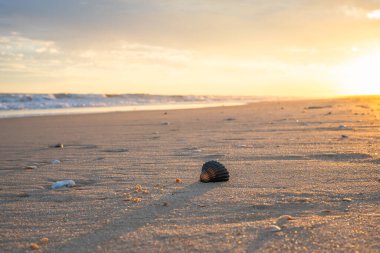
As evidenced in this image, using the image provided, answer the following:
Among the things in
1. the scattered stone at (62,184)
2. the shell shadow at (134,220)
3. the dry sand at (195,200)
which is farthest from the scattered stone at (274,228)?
the scattered stone at (62,184)

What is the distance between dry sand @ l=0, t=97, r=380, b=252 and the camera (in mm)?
2104

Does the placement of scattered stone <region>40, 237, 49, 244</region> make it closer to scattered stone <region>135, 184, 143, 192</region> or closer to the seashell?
scattered stone <region>135, 184, 143, 192</region>

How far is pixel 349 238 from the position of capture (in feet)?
6.79

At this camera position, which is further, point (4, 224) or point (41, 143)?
point (41, 143)

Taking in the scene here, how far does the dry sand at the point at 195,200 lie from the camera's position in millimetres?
2104

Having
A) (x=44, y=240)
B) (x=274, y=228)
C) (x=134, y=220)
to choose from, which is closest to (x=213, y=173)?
(x=134, y=220)

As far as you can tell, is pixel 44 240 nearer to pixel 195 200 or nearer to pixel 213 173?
pixel 195 200

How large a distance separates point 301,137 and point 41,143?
4212mm

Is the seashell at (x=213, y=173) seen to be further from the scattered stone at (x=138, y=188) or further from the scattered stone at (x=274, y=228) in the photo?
the scattered stone at (x=274, y=228)

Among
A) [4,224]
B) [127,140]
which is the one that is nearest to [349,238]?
[4,224]

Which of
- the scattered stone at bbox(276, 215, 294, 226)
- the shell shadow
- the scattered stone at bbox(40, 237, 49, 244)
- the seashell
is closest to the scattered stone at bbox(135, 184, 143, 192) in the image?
the shell shadow

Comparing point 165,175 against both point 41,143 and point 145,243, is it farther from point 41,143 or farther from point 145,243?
point 41,143

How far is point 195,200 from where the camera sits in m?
2.88

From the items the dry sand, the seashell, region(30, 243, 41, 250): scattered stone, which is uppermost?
the seashell
